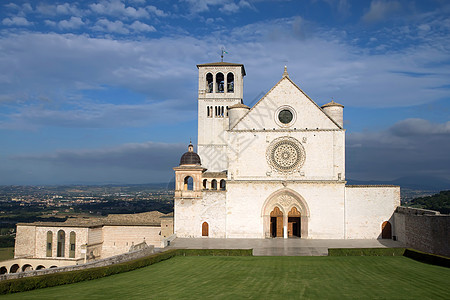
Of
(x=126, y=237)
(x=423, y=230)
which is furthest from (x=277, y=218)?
(x=126, y=237)

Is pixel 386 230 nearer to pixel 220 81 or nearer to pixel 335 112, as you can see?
pixel 335 112

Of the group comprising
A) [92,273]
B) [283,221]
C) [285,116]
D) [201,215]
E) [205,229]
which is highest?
[285,116]

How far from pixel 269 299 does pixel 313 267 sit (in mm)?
8932

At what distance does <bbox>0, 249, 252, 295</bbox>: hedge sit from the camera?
58.9 feet

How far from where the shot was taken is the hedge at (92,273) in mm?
17953

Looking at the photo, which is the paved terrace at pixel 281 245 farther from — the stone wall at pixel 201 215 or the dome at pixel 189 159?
the dome at pixel 189 159

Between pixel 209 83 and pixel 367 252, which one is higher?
pixel 209 83

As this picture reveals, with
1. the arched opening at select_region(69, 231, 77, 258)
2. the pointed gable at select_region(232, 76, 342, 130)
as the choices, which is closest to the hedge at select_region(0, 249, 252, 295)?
the pointed gable at select_region(232, 76, 342, 130)

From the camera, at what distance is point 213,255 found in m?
30.3

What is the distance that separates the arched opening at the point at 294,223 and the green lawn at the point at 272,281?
36.8ft

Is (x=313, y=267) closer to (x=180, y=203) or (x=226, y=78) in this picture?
(x=180, y=203)

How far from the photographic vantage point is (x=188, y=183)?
42.1 metres

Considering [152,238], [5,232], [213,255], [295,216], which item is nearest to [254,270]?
[213,255]

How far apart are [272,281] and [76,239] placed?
24854 mm
